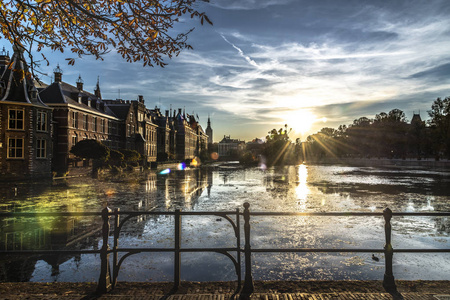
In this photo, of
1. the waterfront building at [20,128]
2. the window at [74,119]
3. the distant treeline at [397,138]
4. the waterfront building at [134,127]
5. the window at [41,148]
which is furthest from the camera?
the distant treeline at [397,138]

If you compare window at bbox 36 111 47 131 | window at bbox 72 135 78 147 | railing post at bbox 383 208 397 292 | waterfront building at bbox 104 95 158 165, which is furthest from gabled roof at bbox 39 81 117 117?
railing post at bbox 383 208 397 292

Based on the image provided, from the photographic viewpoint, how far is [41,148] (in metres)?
33.2

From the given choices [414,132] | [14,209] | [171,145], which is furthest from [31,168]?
[414,132]

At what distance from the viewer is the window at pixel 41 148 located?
3284 cm

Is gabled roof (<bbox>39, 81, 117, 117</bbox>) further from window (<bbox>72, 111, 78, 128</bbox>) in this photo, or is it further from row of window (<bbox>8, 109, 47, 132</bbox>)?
row of window (<bbox>8, 109, 47, 132</bbox>)

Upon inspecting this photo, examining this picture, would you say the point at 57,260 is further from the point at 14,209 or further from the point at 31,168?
the point at 31,168

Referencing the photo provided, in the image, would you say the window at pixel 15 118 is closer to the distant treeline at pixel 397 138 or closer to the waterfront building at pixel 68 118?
the waterfront building at pixel 68 118

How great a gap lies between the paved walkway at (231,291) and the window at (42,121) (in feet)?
109

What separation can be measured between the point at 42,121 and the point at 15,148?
427 cm

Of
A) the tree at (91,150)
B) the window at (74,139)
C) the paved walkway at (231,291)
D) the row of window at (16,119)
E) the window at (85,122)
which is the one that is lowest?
the paved walkway at (231,291)

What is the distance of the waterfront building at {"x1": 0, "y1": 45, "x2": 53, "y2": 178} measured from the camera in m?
30.2

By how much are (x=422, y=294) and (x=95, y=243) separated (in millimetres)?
7966

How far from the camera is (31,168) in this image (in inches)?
1241

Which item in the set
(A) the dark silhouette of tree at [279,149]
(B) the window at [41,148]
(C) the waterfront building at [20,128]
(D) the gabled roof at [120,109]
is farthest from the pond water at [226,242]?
(A) the dark silhouette of tree at [279,149]
